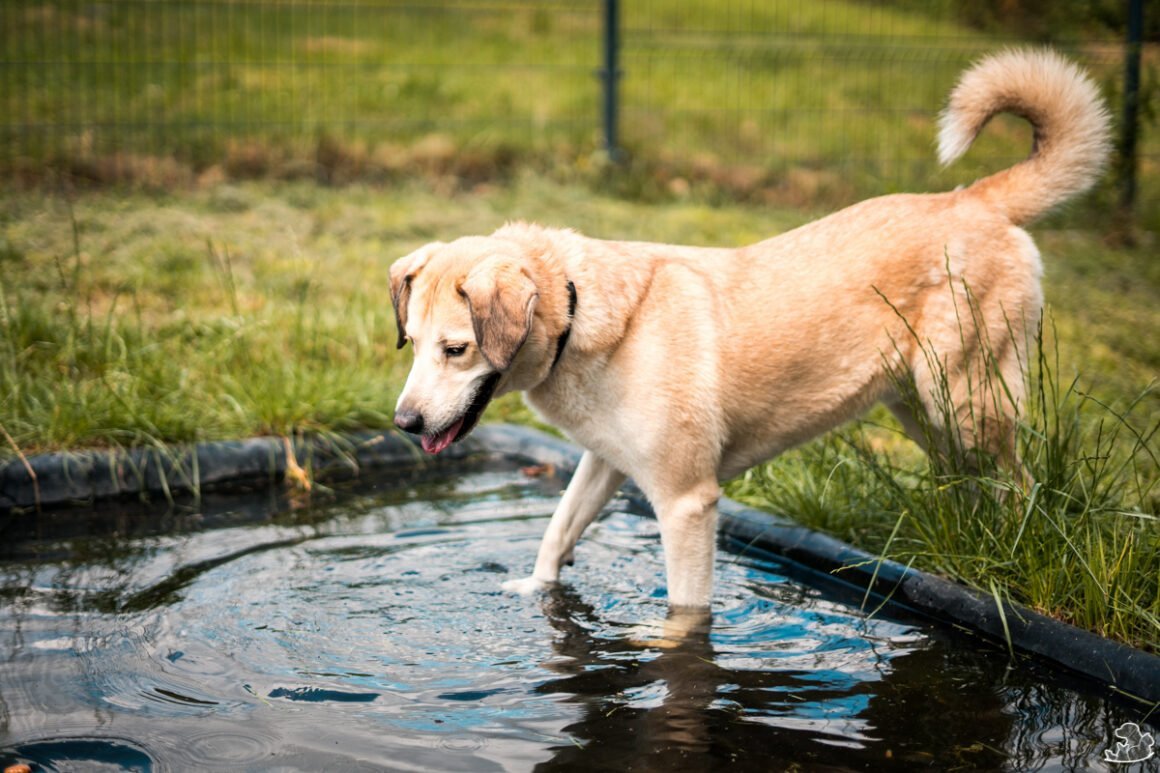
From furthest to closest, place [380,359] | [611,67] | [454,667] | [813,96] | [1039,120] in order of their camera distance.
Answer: [813,96] → [611,67] → [380,359] → [1039,120] → [454,667]

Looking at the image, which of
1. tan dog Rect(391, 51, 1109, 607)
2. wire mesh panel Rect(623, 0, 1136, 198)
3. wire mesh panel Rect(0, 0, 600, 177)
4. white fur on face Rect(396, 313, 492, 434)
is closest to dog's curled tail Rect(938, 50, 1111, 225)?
tan dog Rect(391, 51, 1109, 607)

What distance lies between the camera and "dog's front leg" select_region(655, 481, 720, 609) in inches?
159

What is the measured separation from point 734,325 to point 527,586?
1246 mm

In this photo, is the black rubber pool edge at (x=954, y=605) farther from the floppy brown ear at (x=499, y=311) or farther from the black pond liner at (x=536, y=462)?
the floppy brown ear at (x=499, y=311)

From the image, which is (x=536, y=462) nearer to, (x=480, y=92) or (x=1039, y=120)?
(x=1039, y=120)

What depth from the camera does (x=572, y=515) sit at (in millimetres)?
4461

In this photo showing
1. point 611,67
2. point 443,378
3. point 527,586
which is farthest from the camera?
point 611,67

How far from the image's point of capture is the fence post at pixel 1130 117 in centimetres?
991

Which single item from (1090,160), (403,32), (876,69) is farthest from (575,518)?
(403,32)

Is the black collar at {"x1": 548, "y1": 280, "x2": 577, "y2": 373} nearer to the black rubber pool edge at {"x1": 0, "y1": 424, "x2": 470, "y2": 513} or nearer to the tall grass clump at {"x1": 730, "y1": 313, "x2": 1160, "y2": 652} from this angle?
the tall grass clump at {"x1": 730, "y1": 313, "x2": 1160, "y2": 652}

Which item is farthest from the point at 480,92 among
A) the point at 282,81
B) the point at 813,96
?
the point at 813,96

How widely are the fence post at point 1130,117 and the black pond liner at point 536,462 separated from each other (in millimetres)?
6502

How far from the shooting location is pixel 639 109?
12422 mm

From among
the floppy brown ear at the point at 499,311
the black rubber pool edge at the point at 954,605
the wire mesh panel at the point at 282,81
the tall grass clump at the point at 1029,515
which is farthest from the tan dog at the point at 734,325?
the wire mesh panel at the point at 282,81
